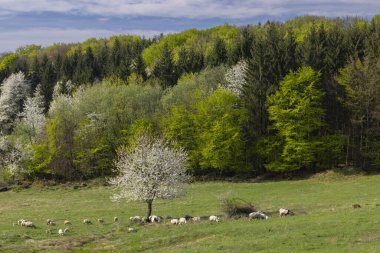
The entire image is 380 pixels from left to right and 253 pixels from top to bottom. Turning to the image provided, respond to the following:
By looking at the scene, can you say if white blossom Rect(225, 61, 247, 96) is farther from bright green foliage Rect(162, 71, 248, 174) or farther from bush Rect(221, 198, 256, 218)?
bush Rect(221, 198, 256, 218)

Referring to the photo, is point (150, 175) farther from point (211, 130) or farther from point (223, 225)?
point (211, 130)

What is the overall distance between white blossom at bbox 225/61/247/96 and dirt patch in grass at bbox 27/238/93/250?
162 ft

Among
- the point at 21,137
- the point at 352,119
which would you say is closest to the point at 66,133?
the point at 21,137

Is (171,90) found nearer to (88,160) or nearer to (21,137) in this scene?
(88,160)

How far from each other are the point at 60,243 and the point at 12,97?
352 feet

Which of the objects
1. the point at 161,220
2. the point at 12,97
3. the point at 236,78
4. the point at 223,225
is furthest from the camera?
the point at 12,97

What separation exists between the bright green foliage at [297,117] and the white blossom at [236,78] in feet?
35.9

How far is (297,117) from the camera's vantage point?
6369 centimetres

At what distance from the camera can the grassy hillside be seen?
23094 mm

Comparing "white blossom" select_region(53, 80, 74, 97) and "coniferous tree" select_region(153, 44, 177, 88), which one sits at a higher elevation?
"coniferous tree" select_region(153, 44, 177, 88)

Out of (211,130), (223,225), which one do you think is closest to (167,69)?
(211,130)

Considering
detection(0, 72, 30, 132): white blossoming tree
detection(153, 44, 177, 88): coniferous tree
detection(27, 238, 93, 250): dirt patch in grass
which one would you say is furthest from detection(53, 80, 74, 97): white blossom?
detection(27, 238, 93, 250): dirt patch in grass

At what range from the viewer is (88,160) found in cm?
7450

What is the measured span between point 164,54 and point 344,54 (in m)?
39.9
